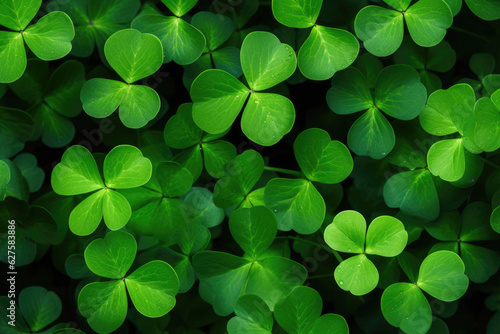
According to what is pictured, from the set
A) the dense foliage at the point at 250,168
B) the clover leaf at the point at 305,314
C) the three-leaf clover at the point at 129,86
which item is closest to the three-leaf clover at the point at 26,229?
the dense foliage at the point at 250,168

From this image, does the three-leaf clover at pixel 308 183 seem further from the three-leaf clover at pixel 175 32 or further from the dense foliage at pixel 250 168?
the three-leaf clover at pixel 175 32

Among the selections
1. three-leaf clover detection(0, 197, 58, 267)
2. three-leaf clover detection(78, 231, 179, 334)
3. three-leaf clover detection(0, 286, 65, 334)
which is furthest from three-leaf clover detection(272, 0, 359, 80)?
three-leaf clover detection(0, 286, 65, 334)

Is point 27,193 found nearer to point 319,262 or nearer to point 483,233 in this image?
point 319,262

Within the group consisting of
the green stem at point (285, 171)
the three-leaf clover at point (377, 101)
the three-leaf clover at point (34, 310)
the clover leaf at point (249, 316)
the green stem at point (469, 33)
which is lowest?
the three-leaf clover at point (34, 310)

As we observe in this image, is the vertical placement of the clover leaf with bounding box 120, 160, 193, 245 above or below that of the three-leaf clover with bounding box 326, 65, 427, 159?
below

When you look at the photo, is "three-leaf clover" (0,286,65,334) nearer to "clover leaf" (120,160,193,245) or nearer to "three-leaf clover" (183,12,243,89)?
"clover leaf" (120,160,193,245)

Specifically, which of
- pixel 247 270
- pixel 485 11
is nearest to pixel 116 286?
pixel 247 270
